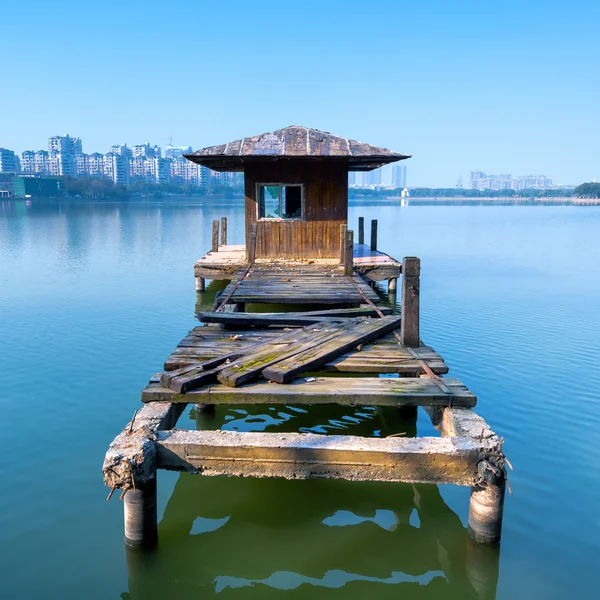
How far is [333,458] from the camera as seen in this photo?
16.9 feet

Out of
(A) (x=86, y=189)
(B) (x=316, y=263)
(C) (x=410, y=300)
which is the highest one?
→ (A) (x=86, y=189)

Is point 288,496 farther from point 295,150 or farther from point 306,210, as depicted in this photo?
point 306,210

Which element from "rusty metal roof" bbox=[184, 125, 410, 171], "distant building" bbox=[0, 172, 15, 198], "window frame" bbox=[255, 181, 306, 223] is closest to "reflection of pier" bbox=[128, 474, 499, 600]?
"rusty metal roof" bbox=[184, 125, 410, 171]

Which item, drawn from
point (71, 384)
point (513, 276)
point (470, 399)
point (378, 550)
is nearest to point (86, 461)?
point (71, 384)

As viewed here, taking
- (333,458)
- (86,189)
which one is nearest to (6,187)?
(86,189)

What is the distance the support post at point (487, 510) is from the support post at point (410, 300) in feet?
10.3

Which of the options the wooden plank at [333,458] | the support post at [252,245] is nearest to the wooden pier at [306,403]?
the wooden plank at [333,458]

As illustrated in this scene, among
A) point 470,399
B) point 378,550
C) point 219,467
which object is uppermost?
point 470,399

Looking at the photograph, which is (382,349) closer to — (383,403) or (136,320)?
(383,403)

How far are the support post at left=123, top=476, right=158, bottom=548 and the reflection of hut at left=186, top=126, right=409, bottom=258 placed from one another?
13685 millimetres

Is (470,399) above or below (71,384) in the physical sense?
above

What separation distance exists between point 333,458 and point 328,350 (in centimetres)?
263

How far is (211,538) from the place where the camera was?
6051 mm

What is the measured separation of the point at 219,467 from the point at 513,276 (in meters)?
23.7
